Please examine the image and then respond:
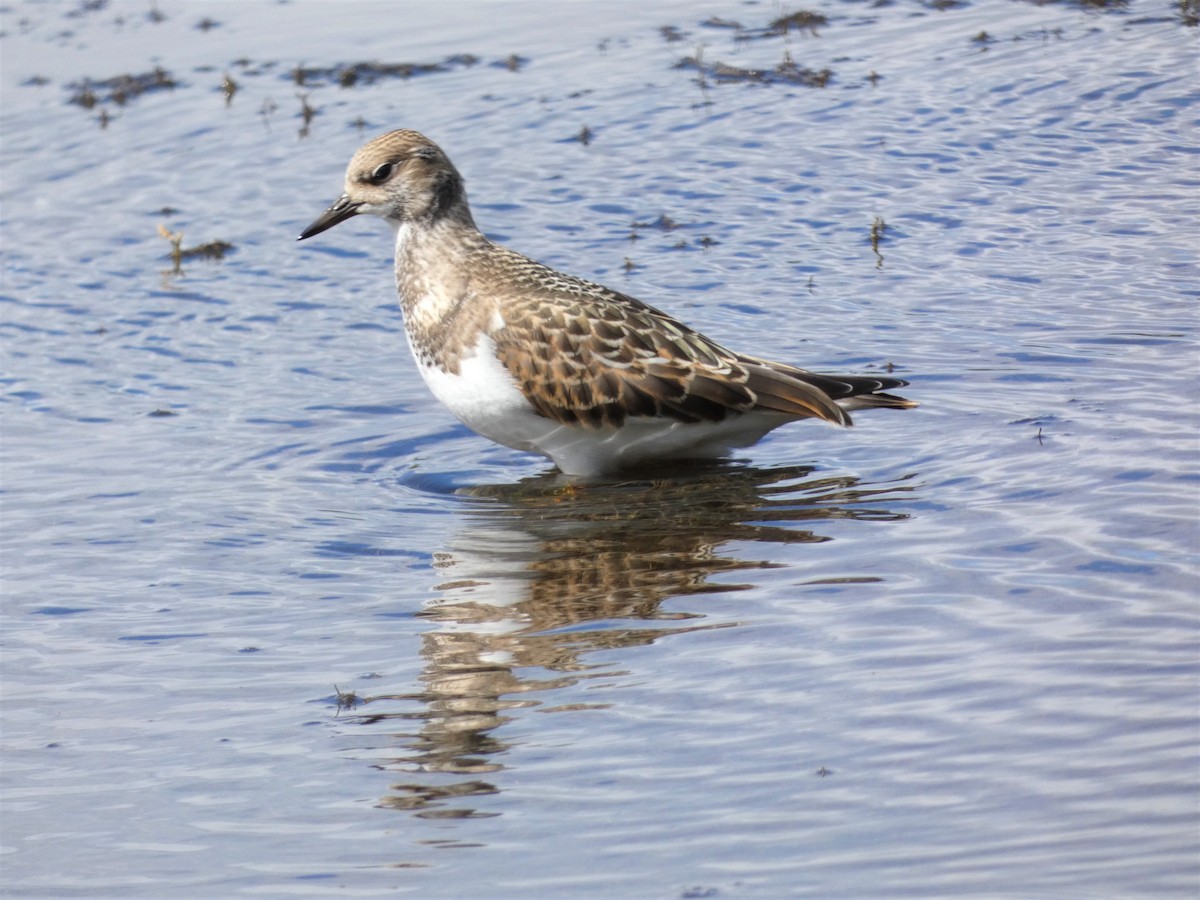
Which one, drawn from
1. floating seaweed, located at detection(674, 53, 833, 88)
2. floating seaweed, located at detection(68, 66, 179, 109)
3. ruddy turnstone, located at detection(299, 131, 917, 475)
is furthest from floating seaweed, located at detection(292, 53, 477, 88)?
ruddy turnstone, located at detection(299, 131, 917, 475)

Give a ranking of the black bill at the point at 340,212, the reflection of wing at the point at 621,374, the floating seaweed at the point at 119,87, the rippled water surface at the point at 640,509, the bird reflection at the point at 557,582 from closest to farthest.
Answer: the rippled water surface at the point at 640,509, the bird reflection at the point at 557,582, the reflection of wing at the point at 621,374, the black bill at the point at 340,212, the floating seaweed at the point at 119,87

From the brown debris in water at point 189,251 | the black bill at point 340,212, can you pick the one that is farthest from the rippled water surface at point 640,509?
the black bill at point 340,212

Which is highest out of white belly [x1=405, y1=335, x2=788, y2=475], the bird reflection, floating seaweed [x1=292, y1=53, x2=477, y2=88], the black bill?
floating seaweed [x1=292, y1=53, x2=477, y2=88]

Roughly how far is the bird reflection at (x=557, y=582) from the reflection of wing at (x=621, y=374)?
1.39 ft

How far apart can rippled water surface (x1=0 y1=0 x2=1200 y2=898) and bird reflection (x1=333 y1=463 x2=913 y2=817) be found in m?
0.03

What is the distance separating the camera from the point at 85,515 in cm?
880

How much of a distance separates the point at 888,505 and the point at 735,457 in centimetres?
154

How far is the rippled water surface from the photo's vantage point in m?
5.25

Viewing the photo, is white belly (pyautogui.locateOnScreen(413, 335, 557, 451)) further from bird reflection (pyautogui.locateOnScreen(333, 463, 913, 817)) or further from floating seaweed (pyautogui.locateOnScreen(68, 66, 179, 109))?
floating seaweed (pyautogui.locateOnScreen(68, 66, 179, 109))

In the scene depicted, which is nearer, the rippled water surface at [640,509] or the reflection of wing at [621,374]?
the rippled water surface at [640,509]

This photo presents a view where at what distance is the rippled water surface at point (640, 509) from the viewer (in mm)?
5254

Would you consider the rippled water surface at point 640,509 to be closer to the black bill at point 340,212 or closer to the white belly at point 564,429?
the white belly at point 564,429

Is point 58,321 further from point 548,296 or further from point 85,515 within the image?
point 548,296

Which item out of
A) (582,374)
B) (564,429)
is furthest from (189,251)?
(582,374)
